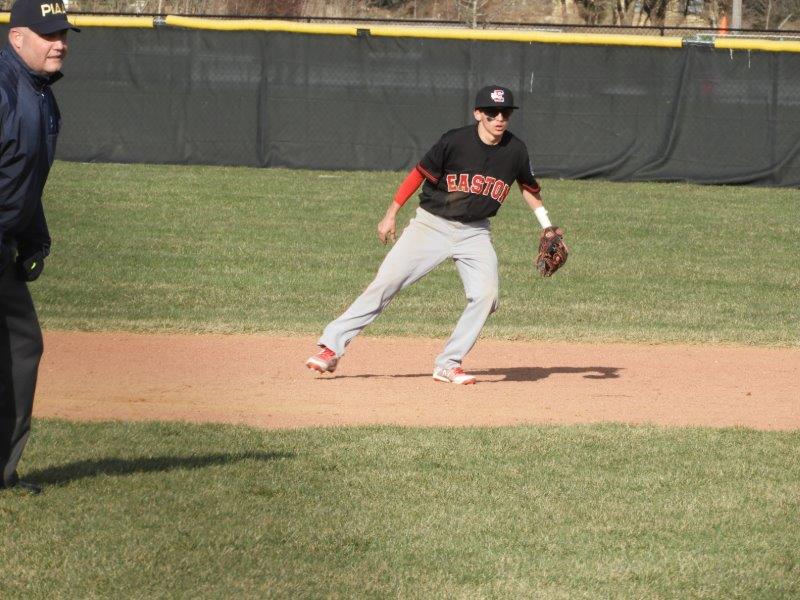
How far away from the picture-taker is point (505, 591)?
4.30 metres

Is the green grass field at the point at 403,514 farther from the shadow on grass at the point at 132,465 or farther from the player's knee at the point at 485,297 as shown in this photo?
the player's knee at the point at 485,297

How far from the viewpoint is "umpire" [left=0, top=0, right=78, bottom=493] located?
454 cm

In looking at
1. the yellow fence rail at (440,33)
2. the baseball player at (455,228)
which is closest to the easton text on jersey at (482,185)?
the baseball player at (455,228)

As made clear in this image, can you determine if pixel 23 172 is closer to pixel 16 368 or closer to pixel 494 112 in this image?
pixel 16 368

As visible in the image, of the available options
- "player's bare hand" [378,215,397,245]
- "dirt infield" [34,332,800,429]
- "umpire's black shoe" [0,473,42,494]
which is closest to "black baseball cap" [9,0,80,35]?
"umpire's black shoe" [0,473,42,494]

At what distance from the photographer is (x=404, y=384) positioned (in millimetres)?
7879

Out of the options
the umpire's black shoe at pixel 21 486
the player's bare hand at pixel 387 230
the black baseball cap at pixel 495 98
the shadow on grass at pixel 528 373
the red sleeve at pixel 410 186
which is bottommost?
the shadow on grass at pixel 528 373

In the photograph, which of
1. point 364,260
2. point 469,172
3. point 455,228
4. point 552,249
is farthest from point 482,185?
point 364,260

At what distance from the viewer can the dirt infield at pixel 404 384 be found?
7.09 metres

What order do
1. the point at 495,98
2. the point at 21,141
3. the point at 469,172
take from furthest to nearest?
the point at 469,172, the point at 495,98, the point at 21,141

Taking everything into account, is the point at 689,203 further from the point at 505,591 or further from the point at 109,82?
the point at 505,591

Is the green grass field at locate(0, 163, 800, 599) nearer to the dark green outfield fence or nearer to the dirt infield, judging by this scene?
the dirt infield

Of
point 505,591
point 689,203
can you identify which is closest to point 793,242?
point 689,203

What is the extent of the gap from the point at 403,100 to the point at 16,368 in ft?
49.0
